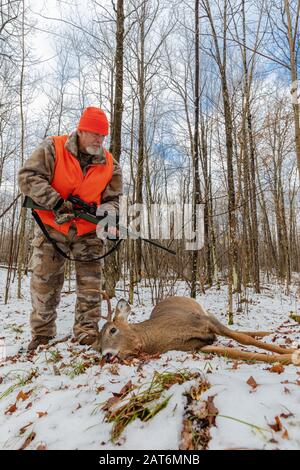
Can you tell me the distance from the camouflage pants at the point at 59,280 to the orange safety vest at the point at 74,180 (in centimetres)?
12

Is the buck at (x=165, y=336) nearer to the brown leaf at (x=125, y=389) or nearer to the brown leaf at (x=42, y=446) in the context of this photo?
the brown leaf at (x=125, y=389)

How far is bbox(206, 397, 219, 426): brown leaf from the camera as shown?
1526 mm

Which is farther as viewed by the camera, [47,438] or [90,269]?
[90,269]

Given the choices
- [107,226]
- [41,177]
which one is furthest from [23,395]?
[41,177]

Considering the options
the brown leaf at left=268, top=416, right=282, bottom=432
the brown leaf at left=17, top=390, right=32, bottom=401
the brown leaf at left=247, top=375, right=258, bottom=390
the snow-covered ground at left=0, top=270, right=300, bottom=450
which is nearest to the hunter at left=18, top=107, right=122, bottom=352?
Answer: the snow-covered ground at left=0, top=270, right=300, bottom=450

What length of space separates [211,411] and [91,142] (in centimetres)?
315

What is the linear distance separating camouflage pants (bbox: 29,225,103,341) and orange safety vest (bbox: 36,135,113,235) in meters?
0.12

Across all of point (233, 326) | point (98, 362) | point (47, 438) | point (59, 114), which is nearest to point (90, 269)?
point (98, 362)

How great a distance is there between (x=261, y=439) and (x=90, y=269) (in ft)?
10.2

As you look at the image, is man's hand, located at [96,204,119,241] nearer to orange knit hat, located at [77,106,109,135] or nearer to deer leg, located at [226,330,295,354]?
orange knit hat, located at [77,106,109,135]

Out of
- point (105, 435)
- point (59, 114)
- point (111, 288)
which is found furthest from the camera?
point (59, 114)

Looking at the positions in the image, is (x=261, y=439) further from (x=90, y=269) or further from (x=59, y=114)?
(x=59, y=114)

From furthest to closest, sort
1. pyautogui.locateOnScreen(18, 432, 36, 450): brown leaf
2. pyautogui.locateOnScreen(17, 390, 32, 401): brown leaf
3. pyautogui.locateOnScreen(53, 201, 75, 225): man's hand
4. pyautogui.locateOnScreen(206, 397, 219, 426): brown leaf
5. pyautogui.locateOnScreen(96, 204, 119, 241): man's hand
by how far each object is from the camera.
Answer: pyautogui.locateOnScreen(96, 204, 119, 241): man's hand
pyautogui.locateOnScreen(53, 201, 75, 225): man's hand
pyautogui.locateOnScreen(17, 390, 32, 401): brown leaf
pyautogui.locateOnScreen(18, 432, 36, 450): brown leaf
pyautogui.locateOnScreen(206, 397, 219, 426): brown leaf
